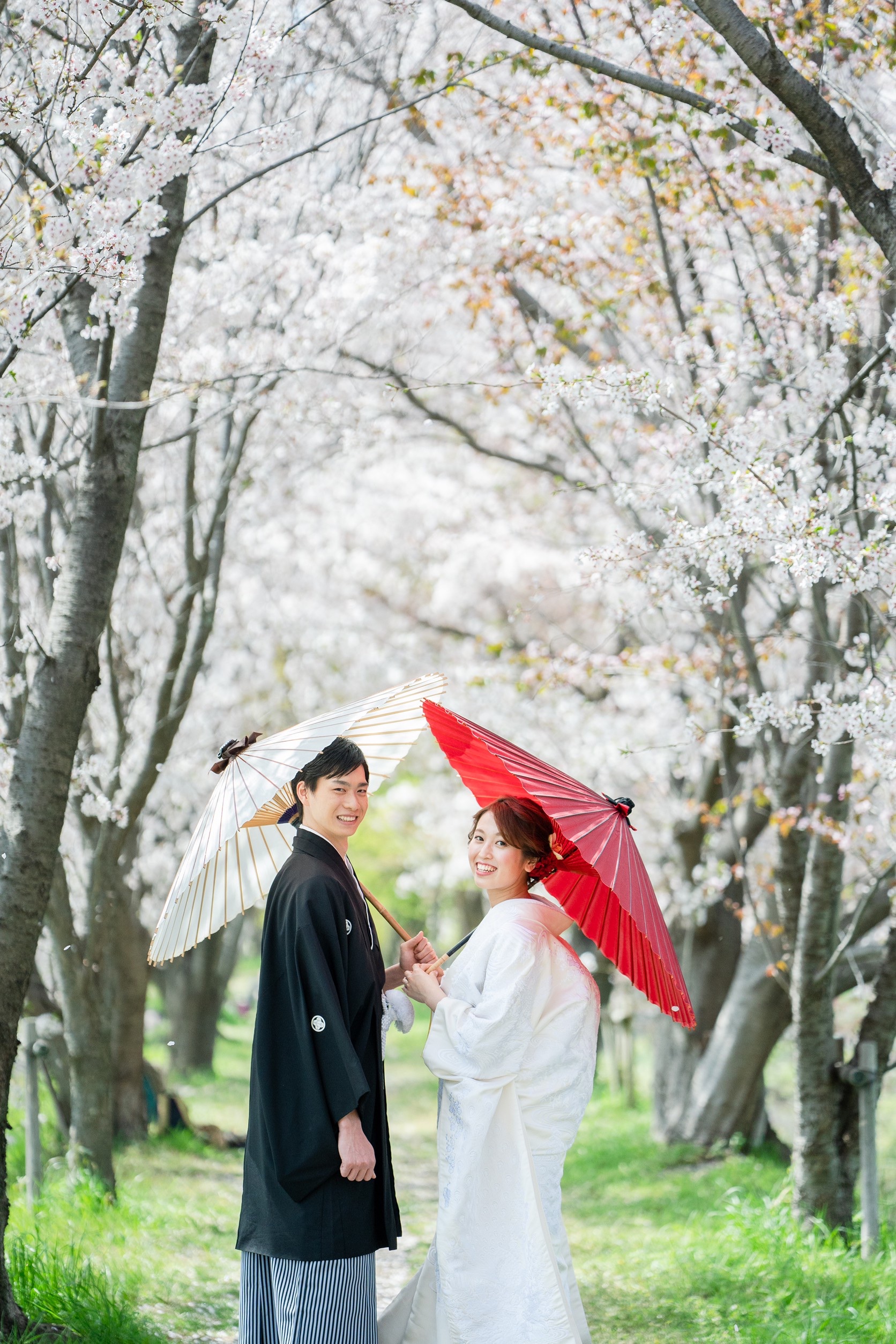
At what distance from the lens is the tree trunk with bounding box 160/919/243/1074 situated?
452 inches

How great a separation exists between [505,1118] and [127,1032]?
4.90m

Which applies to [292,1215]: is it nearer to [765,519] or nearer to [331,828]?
[331,828]

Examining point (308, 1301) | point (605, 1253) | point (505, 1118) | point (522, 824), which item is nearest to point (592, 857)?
point (522, 824)

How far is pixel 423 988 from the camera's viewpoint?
3184mm

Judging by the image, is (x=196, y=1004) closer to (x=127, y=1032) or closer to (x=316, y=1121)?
(x=127, y=1032)

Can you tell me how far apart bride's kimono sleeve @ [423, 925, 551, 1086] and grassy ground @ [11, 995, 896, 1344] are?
150 centimetres

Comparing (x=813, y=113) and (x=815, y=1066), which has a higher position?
(x=813, y=113)

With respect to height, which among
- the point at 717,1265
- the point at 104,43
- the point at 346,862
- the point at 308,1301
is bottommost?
the point at 717,1265

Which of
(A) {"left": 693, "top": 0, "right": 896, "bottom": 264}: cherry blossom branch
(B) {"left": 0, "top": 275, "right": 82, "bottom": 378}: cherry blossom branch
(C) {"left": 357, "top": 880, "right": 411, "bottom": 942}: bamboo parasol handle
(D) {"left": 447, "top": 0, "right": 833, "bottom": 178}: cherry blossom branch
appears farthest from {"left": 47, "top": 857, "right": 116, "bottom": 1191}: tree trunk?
(A) {"left": 693, "top": 0, "right": 896, "bottom": 264}: cherry blossom branch

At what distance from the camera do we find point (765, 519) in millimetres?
3779

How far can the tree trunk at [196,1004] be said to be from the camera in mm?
11469

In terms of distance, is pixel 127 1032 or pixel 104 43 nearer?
pixel 104 43

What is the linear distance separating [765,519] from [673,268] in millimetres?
2564

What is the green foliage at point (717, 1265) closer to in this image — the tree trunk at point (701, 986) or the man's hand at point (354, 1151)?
the tree trunk at point (701, 986)
